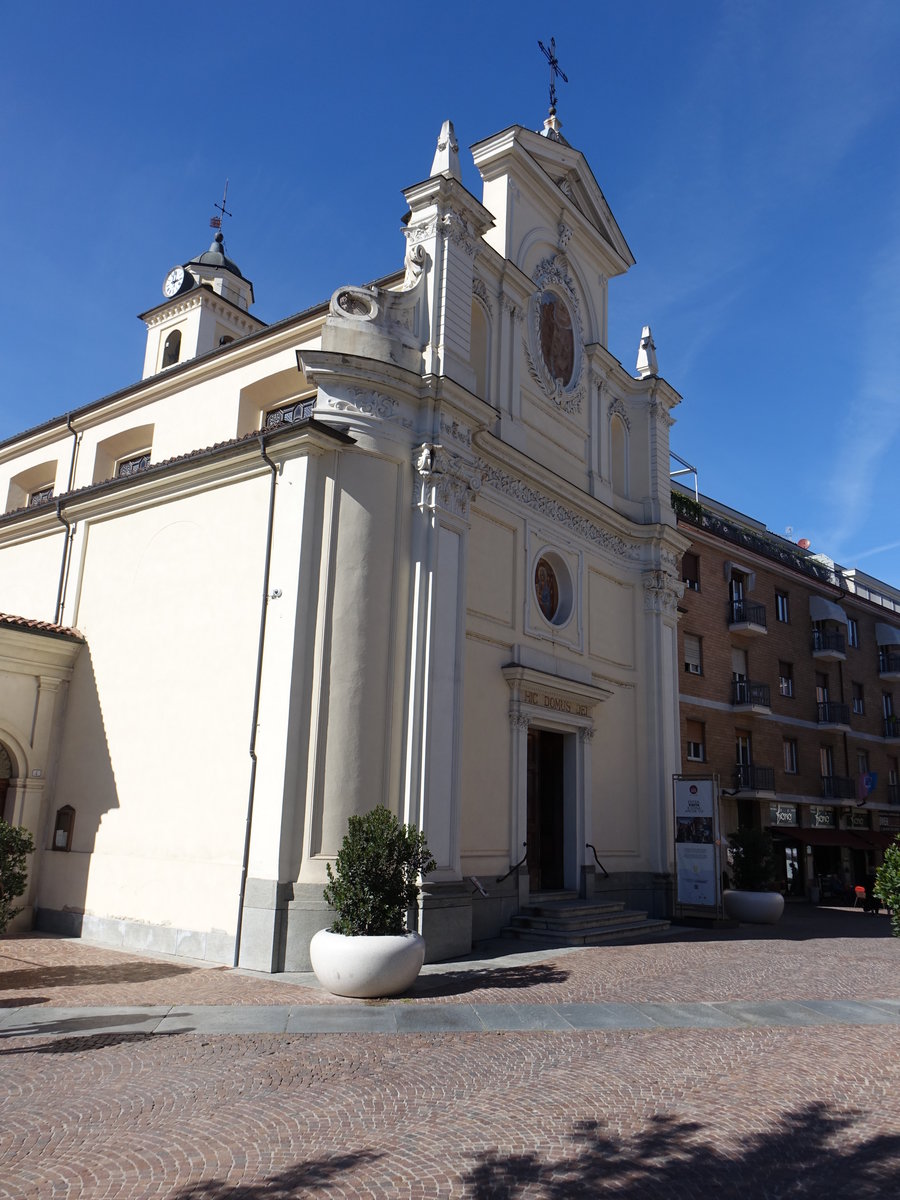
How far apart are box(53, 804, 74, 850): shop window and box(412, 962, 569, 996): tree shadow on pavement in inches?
284

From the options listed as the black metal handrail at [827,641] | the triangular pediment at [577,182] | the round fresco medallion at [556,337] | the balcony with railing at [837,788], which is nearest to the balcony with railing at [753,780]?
the balcony with railing at [837,788]

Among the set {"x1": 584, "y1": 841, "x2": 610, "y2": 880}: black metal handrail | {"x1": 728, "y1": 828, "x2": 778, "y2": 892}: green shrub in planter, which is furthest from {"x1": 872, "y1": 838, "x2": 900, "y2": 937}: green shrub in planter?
{"x1": 728, "y1": 828, "x2": 778, "y2": 892}: green shrub in planter

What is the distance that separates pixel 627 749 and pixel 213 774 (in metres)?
10.7

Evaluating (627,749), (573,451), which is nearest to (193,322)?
(573,451)

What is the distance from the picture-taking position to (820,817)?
35.0 metres

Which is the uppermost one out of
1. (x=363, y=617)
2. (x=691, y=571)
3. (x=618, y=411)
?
(x=618, y=411)

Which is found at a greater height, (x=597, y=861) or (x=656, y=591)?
(x=656, y=591)

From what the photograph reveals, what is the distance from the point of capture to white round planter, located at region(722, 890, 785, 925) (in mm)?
20422

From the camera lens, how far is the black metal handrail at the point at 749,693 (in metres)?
31.4

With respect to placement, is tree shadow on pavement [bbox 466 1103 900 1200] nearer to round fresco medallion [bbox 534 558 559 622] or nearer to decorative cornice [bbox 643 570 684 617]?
round fresco medallion [bbox 534 558 559 622]

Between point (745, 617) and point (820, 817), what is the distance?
8972 millimetres

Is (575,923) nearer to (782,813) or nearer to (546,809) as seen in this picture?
(546,809)

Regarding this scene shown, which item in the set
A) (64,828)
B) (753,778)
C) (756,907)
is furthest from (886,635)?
(64,828)

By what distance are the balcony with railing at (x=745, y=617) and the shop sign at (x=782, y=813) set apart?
621 cm
